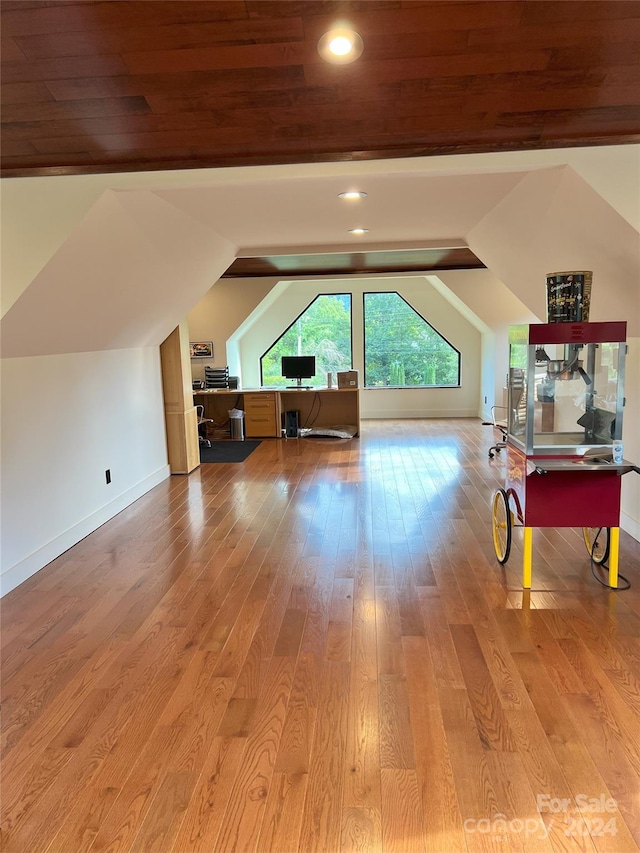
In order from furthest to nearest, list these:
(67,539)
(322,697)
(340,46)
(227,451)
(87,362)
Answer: (227,451)
(87,362)
(67,539)
(322,697)
(340,46)

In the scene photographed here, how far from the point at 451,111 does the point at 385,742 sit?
2.76 metres

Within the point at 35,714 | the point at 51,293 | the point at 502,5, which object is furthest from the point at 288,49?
Answer: the point at 35,714

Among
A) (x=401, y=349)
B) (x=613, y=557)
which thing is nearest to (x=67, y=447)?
(x=613, y=557)

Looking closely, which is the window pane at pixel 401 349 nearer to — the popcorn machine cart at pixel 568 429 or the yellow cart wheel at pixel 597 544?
the yellow cart wheel at pixel 597 544

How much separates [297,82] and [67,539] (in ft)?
11.4

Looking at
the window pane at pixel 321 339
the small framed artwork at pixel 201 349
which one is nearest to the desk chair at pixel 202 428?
the small framed artwork at pixel 201 349

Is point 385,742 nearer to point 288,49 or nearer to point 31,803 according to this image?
point 31,803

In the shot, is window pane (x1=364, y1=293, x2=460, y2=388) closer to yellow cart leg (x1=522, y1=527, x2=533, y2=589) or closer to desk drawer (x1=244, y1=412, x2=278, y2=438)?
desk drawer (x1=244, y1=412, x2=278, y2=438)

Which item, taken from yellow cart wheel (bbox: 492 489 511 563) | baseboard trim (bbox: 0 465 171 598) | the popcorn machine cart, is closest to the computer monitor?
baseboard trim (bbox: 0 465 171 598)

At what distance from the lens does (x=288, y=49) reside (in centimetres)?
214

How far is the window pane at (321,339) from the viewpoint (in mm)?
10203

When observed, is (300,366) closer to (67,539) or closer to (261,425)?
(261,425)

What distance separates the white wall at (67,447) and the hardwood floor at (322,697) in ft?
0.81

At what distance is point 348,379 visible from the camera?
28.2 feet
